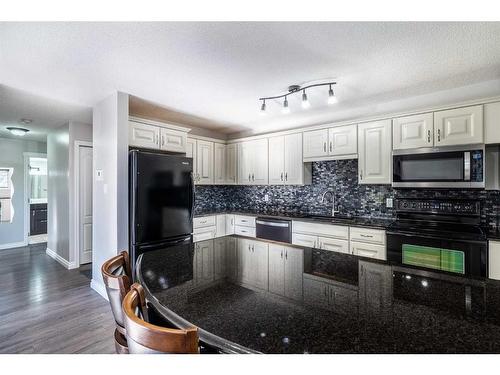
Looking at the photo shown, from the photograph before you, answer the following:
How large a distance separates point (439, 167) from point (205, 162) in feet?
10.4

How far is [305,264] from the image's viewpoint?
1.38 metres

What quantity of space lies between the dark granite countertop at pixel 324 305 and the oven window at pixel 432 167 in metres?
1.91

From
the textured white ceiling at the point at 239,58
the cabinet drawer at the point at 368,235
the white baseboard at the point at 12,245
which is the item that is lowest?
the white baseboard at the point at 12,245

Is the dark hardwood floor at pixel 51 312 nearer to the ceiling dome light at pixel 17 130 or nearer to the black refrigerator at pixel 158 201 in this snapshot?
the black refrigerator at pixel 158 201

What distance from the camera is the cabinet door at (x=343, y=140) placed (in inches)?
131

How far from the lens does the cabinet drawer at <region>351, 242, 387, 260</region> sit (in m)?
2.82

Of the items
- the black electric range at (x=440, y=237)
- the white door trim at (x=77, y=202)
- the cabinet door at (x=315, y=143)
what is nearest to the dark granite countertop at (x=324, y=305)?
the black electric range at (x=440, y=237)

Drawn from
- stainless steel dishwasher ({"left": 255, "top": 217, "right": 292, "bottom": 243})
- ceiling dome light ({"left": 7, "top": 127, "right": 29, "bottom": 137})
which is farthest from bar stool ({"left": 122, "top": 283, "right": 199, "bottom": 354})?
ceiling dome light ({"left": 7, "top": 127, "right": 29, "bottom": 137})

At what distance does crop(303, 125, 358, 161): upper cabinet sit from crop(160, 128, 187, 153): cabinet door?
175cm

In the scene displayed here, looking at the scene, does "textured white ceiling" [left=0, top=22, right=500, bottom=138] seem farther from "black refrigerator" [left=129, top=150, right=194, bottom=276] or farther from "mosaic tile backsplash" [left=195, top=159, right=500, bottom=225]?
"mosaic tile backsplash" [left=195, top=159, right=500, bottom=225]

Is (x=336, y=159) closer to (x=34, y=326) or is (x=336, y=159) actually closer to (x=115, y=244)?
(x=115, y=244)

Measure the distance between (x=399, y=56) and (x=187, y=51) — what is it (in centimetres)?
168

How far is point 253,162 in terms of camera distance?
4375mm

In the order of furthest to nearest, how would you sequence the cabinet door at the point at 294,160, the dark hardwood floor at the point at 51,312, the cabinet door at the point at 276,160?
the cabinet door at the point at 276,160, the cabinet door at the point at 294,160, the dark hardwood floor at the point at 51,312
